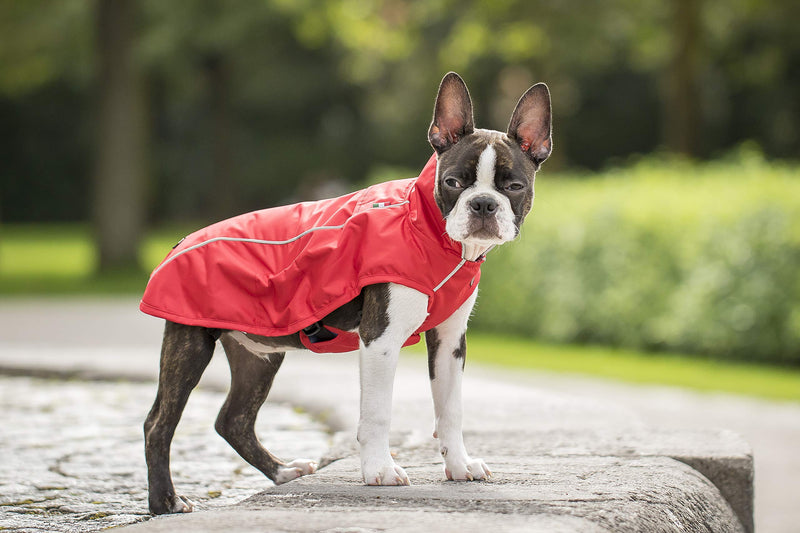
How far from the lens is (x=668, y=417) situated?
27.6ft

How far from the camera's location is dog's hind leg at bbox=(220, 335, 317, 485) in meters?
4.68

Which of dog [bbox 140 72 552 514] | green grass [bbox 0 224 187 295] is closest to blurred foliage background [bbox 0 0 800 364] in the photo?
green grass [bbox 0 224 187 295]

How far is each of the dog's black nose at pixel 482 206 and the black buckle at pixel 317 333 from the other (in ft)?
2.62

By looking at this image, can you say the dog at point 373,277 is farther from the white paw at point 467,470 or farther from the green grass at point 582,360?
the green grass at point 582,360

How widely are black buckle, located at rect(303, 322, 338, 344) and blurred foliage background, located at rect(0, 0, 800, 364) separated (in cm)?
780

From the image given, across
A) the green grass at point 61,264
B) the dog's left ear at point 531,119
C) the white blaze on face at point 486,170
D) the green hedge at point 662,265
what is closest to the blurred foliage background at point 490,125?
the green hedge at point 662,265

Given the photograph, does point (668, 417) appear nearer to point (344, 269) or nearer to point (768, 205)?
point (768, 205)

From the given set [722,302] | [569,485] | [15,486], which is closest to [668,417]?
[722,302]

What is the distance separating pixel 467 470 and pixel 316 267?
3.34ft

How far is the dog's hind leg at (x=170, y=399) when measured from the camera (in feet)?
13.5

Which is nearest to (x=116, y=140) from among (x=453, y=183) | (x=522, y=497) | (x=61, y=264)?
(x=61, y=264)

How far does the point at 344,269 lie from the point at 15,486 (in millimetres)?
2098

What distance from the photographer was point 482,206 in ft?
12.8

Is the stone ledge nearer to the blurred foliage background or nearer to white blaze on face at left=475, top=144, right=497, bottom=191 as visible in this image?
white blaze on face at left=475, top=144, right=497, bottom=191
